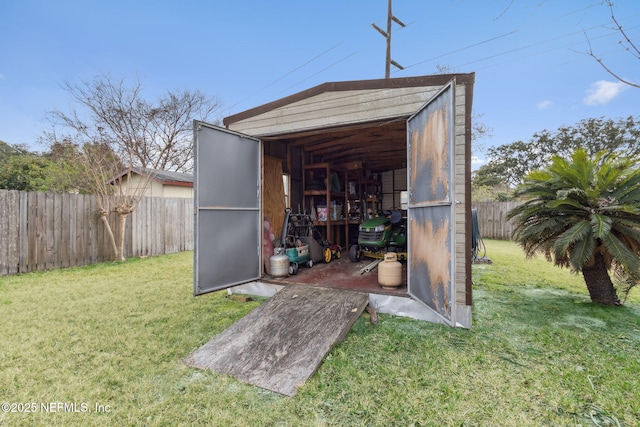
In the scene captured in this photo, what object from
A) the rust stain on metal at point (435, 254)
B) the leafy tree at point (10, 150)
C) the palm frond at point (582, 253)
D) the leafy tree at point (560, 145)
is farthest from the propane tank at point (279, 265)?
the leafy tree at point (10, 150)

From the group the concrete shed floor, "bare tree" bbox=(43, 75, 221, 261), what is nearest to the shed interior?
the concrete shed floor

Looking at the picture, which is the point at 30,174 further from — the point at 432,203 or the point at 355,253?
the point at 432,203

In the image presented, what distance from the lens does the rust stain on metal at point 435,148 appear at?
293 cm

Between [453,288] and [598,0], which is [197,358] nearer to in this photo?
[453,288]

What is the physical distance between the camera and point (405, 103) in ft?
11.8

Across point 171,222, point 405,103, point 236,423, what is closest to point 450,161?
point 405,103

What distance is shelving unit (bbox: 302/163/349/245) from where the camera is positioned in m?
6.43

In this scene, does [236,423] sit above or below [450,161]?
below

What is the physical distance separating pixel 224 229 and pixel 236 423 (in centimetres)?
269

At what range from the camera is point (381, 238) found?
5602 millimetres

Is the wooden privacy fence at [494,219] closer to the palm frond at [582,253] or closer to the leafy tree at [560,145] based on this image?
the leafy tree at [560,145]

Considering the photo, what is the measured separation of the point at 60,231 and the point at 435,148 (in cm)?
783

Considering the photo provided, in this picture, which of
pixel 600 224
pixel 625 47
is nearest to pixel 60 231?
pixel 625 47

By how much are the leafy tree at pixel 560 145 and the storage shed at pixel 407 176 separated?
50.7ft
